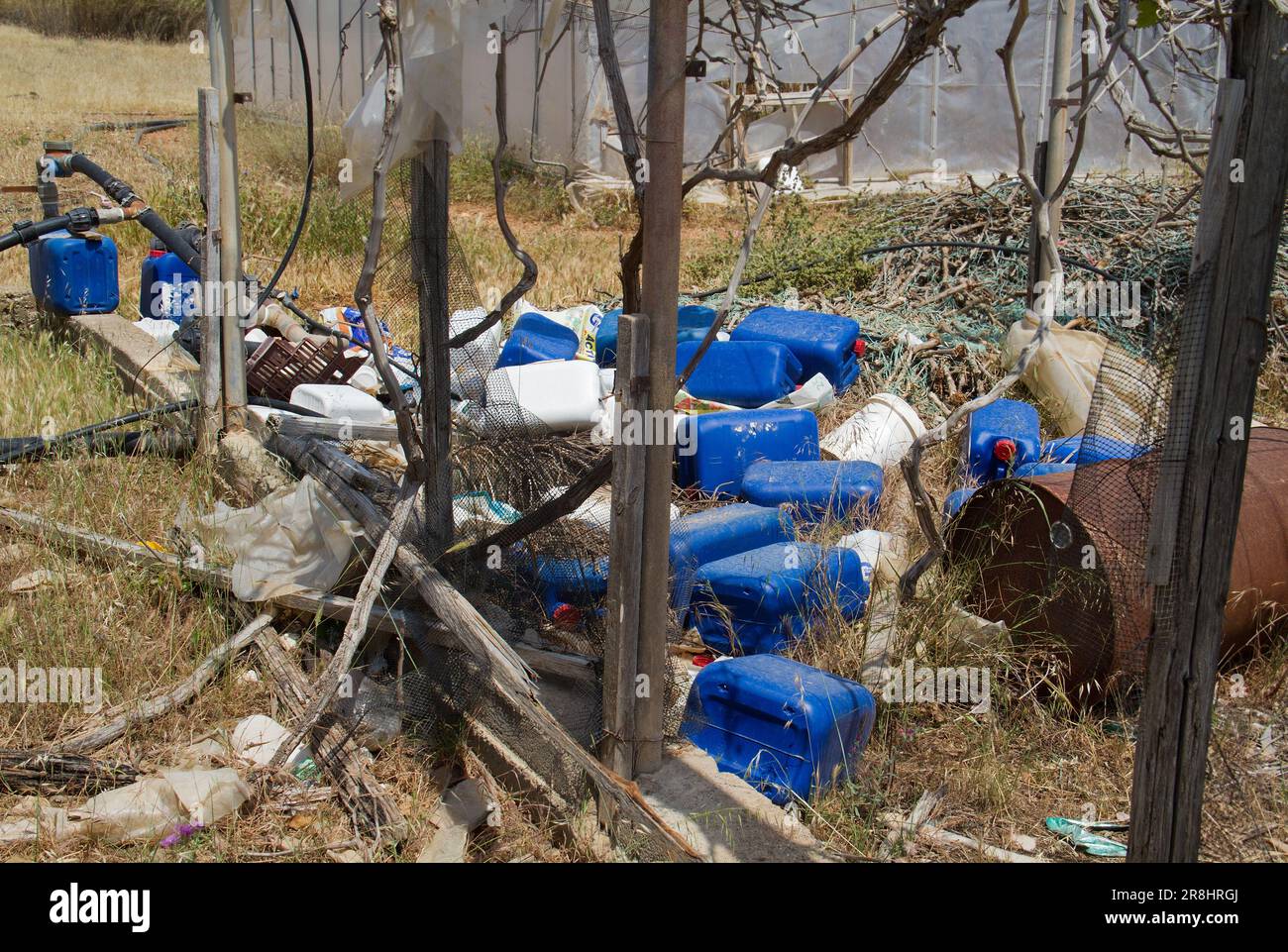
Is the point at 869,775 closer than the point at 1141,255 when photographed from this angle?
Yes

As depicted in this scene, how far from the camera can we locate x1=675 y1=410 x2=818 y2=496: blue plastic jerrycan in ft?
17.0

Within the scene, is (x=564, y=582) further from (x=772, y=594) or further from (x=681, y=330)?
(x=681, y=330)

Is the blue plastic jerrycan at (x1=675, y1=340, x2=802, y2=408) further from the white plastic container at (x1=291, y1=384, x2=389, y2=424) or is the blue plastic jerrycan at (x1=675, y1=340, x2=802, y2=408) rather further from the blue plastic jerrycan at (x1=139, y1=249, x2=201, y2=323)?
the blue plastic jerrycan at (x1=139, y1=249, x2=201, y2=323)

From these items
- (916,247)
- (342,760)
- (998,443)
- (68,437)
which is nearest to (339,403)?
(68,437)

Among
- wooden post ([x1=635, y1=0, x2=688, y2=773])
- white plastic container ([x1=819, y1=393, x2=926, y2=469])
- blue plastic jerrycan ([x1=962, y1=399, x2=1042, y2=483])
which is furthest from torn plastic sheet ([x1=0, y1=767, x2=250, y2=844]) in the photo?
blue plastic jerrycan ([x1=962, y1=399, x2=1042, y2=483])

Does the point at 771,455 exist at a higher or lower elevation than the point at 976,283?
lower

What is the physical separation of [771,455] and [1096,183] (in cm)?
572

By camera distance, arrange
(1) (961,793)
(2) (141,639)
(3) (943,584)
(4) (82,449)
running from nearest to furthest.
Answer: (1) (961,793), (2) (141,639), (3) (943,584), (4) (82,449)

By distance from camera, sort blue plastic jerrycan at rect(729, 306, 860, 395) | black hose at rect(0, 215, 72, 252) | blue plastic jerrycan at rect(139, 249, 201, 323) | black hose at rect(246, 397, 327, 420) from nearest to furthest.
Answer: black hose at rect(246, 397, 327, 420) → black hose at rect(0, 215, 72, 252) → blue plastic jerrycan at rect(729, 306, 860, 395) → blue plastic jerrycan at rect(139, 249, 201, 323)

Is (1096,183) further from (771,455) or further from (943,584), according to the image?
(943,584)

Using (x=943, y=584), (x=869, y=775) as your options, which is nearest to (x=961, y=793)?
(x=869, y=775)

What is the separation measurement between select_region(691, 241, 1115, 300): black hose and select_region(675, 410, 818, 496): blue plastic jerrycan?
120 inches

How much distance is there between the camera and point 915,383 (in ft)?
22.5

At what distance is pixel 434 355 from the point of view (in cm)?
361
